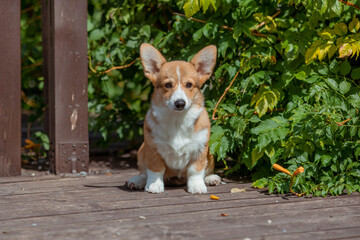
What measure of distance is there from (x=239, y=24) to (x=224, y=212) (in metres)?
1.56

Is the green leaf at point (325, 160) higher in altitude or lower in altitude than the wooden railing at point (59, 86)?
lower

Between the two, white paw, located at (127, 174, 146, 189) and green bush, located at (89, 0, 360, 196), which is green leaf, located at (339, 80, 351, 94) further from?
white paw, located at (127, 174, 146, 189)

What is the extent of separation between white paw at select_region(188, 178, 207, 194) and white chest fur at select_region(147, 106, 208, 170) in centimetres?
17

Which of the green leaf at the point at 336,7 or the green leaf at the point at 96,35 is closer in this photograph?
the green leaf at the point at 336,7

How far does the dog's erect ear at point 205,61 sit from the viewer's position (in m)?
3.86

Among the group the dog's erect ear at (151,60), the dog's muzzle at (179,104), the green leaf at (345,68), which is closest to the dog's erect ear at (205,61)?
the dog's erect ear at (151,60)

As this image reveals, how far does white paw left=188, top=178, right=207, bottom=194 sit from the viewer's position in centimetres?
374

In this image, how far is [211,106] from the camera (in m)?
4.35

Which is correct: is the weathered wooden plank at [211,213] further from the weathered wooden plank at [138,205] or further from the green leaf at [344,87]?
the green leaf at [344,87]

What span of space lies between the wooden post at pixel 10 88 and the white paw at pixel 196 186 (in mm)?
1566

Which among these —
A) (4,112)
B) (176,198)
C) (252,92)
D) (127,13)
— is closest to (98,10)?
(127,13)

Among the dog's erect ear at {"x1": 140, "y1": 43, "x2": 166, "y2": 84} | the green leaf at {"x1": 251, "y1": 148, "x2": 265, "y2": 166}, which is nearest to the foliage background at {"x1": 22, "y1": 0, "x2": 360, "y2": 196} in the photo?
the green leaf at {"x1": 251, "y1": 148, "x2": 265, "y2": 166}

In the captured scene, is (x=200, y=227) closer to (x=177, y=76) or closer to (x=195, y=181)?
(x=195, y=181)

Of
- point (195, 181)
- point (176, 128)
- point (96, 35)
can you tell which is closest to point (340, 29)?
point (176, 128)
